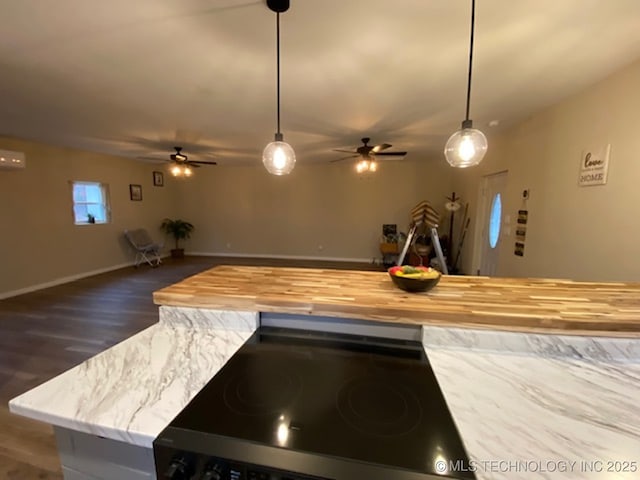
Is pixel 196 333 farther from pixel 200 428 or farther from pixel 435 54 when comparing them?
pixel 435 54

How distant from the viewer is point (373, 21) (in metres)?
1.56

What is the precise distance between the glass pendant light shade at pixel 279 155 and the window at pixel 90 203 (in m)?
5.20

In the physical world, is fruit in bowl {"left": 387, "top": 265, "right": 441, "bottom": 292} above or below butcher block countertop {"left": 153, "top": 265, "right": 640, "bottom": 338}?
above

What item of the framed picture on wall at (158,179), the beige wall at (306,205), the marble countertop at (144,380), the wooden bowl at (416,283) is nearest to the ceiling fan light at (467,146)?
the wooden bowl at (416,283)

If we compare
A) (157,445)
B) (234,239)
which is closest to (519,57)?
(157,445)

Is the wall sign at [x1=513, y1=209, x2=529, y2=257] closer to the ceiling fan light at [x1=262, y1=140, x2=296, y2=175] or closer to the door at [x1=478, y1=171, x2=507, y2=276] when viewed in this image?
the door at [x1=478, y1=171, x2=507, y2=276]

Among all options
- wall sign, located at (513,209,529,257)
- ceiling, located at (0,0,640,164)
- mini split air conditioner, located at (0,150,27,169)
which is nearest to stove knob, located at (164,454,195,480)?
ceiling, located at (0,0,640,164)

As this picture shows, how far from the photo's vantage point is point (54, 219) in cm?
461

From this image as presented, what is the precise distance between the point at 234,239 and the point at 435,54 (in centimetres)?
622

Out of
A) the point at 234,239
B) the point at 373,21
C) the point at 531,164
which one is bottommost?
the point at 234,239

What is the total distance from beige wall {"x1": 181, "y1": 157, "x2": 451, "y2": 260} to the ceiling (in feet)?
9.61

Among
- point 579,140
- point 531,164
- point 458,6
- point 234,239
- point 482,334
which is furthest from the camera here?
point 234,239

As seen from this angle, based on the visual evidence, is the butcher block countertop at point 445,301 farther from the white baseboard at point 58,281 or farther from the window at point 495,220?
the white baseboard at point 58,281

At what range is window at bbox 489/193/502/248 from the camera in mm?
4014
